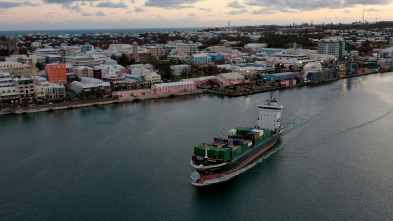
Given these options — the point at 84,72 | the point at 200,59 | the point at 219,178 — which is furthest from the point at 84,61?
the point at 219,178

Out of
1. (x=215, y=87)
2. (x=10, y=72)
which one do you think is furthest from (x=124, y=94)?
(x=10, y=72)

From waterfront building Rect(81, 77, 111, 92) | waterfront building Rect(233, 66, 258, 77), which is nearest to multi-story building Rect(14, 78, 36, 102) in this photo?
waterfront building Rect(81, 77, 111, 92)

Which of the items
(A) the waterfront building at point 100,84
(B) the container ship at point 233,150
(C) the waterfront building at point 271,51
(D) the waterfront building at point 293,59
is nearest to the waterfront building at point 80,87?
(A) the waterfront building at point 100,84

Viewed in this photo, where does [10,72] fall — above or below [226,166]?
above

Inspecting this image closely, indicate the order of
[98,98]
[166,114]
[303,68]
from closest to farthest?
[166,114] → [98,98] → [303,68]

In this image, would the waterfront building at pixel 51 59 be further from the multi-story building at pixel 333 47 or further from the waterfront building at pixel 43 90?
the multi-story building at pixel 333 47

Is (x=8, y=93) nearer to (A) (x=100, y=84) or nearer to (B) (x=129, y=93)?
(A) (x=100, y=84)

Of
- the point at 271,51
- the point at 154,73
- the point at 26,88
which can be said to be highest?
the point at 271,51

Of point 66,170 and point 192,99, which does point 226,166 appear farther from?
point 192,99
